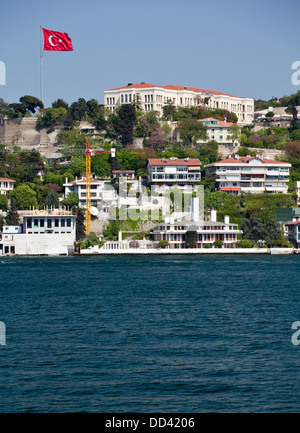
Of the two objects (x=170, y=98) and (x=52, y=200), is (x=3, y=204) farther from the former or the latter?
(x=170, y=98)

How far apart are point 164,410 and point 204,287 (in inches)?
792

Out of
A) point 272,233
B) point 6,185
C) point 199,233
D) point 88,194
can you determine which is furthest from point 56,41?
point 272,233

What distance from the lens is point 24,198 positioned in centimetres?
6366

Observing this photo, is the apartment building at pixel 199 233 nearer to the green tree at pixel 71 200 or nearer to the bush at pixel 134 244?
the bush at pixel 134 244

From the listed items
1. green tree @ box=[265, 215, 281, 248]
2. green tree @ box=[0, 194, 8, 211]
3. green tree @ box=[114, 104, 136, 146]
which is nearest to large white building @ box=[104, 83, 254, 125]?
green tree @ box=[114, 104, 136, 146]

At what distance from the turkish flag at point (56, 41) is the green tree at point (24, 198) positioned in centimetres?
1198

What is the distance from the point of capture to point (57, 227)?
59.3 meters

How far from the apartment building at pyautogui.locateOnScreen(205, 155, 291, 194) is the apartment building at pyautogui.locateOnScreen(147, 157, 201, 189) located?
6.42 ft

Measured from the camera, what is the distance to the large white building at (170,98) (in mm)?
90500

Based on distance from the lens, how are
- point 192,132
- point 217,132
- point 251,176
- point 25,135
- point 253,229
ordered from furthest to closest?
1. point 25,135
2. point 217,132
3. point 192,132
4. point 251,176
5. point 253,229

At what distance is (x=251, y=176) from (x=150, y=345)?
171 feet

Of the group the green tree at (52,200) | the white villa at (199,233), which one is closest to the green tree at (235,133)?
the white villa at (199,233)
